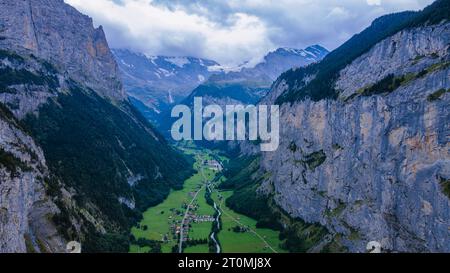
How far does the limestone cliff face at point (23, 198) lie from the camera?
89.9 metres

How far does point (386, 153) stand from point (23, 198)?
9021 centimetres

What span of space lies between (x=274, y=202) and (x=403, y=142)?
3438 inches

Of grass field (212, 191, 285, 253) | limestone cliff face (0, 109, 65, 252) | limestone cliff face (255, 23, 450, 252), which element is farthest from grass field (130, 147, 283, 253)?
limestone cliff face (0, 109, 65, 252)

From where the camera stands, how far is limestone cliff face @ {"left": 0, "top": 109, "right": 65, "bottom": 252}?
89.9m

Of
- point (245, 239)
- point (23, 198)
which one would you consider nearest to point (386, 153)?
point (245, 239)

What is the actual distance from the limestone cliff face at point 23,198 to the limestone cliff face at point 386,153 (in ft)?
268

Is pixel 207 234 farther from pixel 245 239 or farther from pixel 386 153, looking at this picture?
pixel 386 153

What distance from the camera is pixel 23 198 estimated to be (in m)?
100

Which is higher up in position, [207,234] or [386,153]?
[386,153]

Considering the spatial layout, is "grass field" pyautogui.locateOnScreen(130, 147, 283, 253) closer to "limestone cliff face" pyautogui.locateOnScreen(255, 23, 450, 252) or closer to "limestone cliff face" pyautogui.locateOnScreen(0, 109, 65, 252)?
"limestone cliff face" pyautogui.locateOnScreen(255, 23, 450, 252)

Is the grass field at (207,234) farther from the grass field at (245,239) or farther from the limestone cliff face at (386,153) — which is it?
the limestone cliff face at (386,153)

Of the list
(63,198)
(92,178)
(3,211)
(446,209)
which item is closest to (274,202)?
(92,178)
